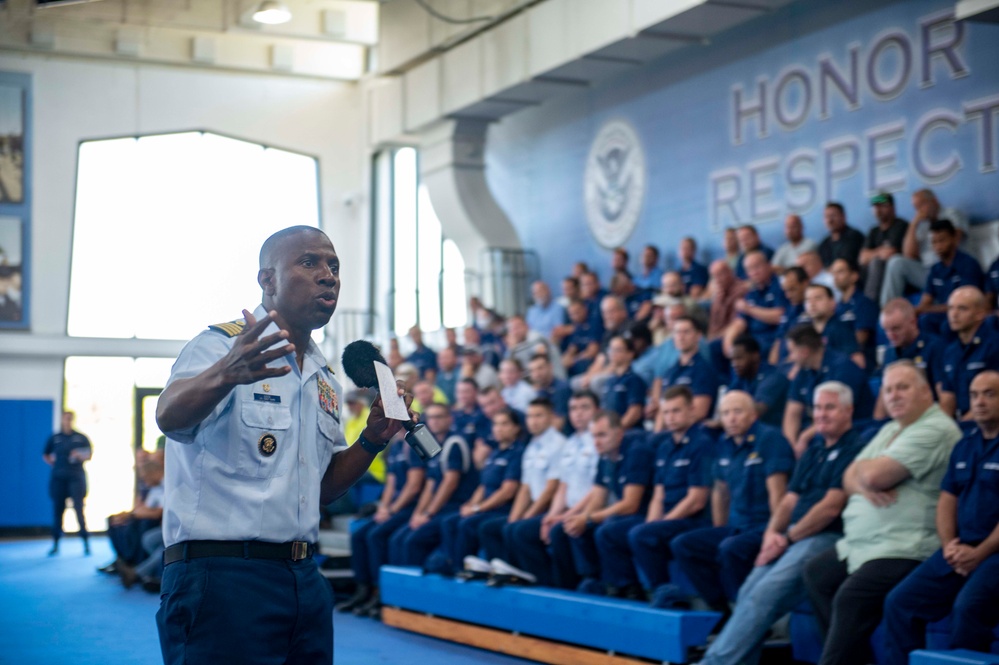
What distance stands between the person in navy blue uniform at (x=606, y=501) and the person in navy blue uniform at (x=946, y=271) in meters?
2.00

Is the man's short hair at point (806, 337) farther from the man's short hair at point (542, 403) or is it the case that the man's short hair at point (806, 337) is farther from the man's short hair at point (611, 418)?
the man's short hair at point (542, 403)

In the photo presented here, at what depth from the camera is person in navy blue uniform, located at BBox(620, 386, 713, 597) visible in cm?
627

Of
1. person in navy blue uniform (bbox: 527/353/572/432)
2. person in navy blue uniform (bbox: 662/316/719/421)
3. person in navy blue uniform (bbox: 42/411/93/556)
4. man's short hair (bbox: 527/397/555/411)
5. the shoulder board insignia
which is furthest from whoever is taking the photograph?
person in navy blue uniform (bbox: 42/411/93/556)

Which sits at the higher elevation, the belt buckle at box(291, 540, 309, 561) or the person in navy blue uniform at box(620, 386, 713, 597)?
the belt buckle at box(291, 540, 309, 561)

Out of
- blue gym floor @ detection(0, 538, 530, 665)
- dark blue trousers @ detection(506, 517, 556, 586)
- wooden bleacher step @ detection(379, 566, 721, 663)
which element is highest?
dark blue trousers @ detection(506, 517, 556, 586)

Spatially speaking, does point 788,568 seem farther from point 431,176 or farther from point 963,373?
point 431,176

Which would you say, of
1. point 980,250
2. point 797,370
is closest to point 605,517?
point 797,370

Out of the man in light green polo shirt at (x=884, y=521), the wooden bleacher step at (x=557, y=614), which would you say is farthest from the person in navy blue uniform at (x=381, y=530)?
the man in light green polo shirt at (x=884, y=521)

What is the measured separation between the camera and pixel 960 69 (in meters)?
8.68

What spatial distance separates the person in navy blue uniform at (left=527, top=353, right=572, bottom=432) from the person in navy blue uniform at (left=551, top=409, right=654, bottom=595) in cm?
167

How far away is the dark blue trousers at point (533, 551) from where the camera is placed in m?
7.26

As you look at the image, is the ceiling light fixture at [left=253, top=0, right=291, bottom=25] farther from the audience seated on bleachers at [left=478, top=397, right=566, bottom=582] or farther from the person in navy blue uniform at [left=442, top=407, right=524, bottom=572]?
the audience seated on bleachers at [left=478, top=397, right=566, bottom=582]

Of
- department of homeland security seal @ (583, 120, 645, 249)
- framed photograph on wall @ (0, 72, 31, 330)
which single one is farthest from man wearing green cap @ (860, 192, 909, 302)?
framed photograph on wall @ (0, 72, 31, 330)

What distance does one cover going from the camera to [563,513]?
738cm
